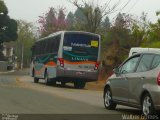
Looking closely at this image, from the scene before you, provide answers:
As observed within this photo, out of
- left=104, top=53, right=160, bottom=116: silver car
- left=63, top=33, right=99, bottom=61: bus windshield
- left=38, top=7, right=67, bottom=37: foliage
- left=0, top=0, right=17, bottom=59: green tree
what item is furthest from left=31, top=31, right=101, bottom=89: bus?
left=0, top=0, right=17, bottom=59: green tree

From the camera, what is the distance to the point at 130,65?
14422 mm

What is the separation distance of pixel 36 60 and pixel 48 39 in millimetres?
4823

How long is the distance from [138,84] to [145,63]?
560 millimetres

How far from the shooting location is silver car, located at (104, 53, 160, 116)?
12406 mm

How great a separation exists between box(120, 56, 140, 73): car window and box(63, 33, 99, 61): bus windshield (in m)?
16.3

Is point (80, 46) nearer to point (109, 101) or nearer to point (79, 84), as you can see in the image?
A: point (79, 84)

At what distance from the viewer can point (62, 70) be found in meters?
31.2

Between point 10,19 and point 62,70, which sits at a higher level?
point 10,19

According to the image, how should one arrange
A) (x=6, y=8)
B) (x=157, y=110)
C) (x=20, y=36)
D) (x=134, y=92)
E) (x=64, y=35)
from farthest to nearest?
(x=20, y=36), (x=6, y=8), (x=64, y=35), (x=134, y=92), (x=157, y=110)

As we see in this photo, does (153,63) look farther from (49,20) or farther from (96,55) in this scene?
(49,20)

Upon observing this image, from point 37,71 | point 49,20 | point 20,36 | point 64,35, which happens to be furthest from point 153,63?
point 20,36

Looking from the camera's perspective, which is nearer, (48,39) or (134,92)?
(134,92)

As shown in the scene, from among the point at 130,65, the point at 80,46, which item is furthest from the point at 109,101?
the point at 80,46

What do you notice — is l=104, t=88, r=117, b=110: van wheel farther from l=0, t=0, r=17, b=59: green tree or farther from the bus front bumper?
l=0, t=0, r=17, b=59: green tree
